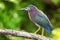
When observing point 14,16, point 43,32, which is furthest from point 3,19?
Answer: point 43,32

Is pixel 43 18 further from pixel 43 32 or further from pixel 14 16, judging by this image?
pixel 14 16

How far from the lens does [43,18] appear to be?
21.8 inches

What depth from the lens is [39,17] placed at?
571mm

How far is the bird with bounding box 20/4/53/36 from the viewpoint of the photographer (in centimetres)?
54

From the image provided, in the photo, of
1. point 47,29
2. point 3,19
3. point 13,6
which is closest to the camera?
point 47,29

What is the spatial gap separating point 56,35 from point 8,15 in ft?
1.71

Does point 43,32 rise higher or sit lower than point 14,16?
lower

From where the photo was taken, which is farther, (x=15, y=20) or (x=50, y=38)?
(x=15, y=20)

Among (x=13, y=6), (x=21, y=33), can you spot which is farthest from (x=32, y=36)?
(x=13, y=6)

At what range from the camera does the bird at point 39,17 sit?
0.54m

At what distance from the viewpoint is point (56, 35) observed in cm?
57

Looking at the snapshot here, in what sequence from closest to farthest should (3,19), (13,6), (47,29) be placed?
1. (47,29)
2. (13,6)
3. (3,19)

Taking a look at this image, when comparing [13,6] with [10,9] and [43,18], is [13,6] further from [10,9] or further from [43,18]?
[43,18]

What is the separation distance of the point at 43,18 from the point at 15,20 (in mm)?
568
